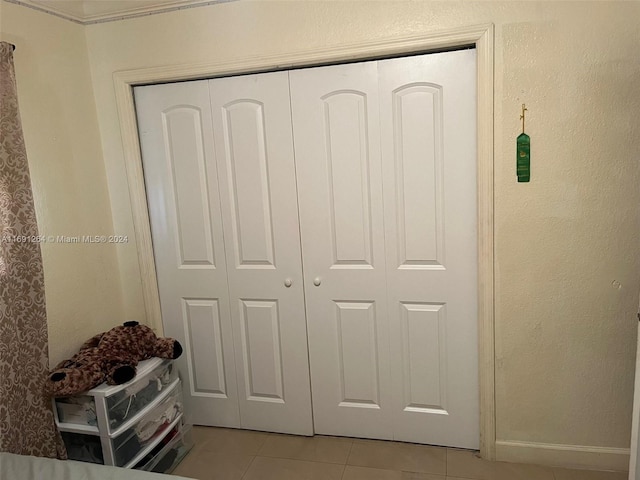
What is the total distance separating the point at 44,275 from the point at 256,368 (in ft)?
3.53

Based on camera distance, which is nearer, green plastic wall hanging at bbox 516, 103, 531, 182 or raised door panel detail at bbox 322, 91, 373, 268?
green plastic wall hanging at bbox 516, 103, 531, 182

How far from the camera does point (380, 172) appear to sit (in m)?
2.03

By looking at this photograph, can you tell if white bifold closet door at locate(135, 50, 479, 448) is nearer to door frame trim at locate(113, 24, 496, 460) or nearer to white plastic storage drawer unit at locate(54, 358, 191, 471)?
door frame trim at locate(113, 24, 496, 460)

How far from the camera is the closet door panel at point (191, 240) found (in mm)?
2201

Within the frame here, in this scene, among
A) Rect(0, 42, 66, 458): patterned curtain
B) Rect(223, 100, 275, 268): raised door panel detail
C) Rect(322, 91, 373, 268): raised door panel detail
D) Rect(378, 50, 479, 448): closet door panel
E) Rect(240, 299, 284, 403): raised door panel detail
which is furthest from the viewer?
Rect(240, 299, 284, 403): raised door panel detail

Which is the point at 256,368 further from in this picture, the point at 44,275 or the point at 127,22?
the point at 127,22

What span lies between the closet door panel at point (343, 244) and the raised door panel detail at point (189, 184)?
495 millimetres

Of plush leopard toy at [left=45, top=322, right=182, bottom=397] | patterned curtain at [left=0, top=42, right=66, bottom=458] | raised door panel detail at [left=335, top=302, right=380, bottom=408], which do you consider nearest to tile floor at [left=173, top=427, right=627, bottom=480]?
raised door panel detail at [left=335, top=302, right=380, bottom=408]

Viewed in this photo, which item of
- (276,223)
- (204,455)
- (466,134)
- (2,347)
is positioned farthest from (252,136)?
(204,455)

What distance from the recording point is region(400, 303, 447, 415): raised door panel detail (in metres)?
2.09

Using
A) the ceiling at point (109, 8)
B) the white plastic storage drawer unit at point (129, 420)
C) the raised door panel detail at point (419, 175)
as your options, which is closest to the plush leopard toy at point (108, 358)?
the white plastic storage drawer unit at point (129, 420)

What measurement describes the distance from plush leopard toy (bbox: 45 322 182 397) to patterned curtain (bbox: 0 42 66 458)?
10 cm

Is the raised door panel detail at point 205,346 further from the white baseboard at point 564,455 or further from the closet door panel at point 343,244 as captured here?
the white baseboard at point 564,455

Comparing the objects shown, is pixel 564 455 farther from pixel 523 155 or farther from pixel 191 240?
pixel 191 240
